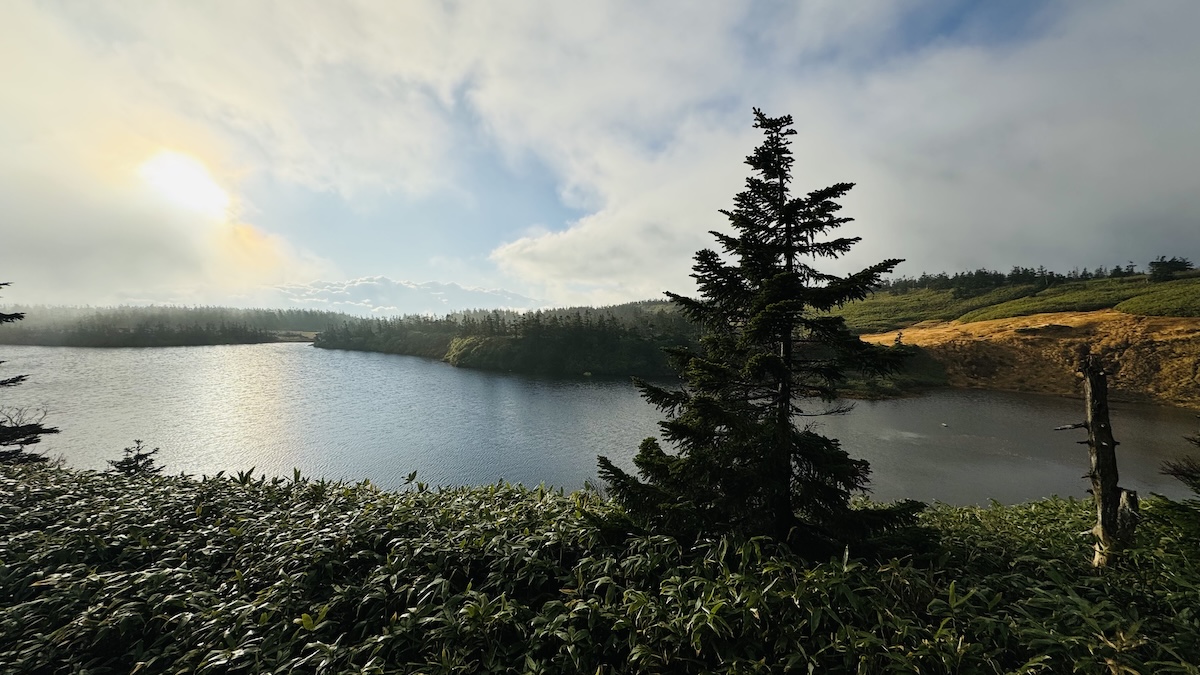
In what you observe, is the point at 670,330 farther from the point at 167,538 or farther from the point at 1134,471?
the point at 167,538

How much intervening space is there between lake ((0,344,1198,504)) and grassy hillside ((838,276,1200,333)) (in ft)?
81.4

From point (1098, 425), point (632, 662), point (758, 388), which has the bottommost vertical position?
point (632, 662)

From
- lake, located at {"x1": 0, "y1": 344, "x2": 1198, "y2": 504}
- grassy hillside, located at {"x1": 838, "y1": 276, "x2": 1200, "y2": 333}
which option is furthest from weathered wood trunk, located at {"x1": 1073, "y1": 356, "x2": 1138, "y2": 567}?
grassy hillside, located at {"x1": 838, "y1": 276, "x2": 1200, "y2": 333}

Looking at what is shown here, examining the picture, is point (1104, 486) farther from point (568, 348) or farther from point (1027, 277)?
point (1027, 277)

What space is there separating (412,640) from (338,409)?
149 feet

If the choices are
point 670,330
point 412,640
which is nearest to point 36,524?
point 412,640

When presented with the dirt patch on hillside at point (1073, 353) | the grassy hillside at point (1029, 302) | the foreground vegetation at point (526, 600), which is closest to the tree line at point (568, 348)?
the grassy hillside at point (1029, 302)

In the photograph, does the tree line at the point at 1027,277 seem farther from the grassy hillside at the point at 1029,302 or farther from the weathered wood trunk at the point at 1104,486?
the weathered wood trunk at the point at 1104,486

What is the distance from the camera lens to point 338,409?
4178cm

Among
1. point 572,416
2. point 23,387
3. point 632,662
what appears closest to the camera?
point 632,662

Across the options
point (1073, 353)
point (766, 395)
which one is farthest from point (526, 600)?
point (1073, 353)

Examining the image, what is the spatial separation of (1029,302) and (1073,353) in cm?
3548

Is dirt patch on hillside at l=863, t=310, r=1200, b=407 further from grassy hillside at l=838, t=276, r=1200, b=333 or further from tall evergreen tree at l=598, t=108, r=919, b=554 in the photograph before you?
tall evergreen tree at l=598, t=108, r=919, b=554

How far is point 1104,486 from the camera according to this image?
601 centimetres
